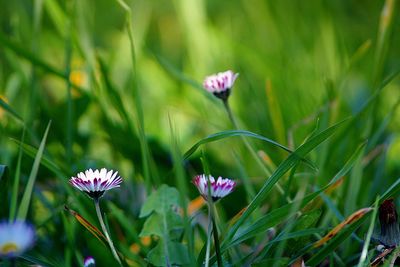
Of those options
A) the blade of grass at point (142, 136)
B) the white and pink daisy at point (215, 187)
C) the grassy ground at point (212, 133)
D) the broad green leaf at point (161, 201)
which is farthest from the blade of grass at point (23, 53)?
the white and pink daisy at point (215, 187)

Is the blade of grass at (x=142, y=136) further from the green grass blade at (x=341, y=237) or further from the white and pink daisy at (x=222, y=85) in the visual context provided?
the green grass blade at (x=341, y=237)

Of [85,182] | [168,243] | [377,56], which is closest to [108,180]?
[85,182]

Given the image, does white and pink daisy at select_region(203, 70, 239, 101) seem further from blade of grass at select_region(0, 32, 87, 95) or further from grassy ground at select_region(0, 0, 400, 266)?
blade of grass at select_region(0, 32, 87, 95)

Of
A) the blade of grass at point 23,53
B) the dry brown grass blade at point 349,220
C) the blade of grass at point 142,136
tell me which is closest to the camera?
the dry brown grass blade at point 349,220

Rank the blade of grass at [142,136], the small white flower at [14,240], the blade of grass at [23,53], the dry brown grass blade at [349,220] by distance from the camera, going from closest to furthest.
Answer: the small white flower at [14,240] < the dry brown grass blade at [349,220] < the blade of grass at [142,136] < the blade of grass at [23,53]

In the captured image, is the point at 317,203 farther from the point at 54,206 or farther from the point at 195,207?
the point at 54,206

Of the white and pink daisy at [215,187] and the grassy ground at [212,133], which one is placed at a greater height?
the grassy ground at [212,133]

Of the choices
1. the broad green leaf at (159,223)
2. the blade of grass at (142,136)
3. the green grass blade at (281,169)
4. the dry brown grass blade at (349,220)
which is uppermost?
the blade of grass at (142,136)

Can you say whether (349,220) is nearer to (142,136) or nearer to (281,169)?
(281,169)

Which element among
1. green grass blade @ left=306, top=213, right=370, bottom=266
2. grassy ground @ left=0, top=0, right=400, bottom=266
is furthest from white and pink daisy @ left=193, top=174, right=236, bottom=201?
green grass blade @ left=306, top=213, right=370, bottom=266
